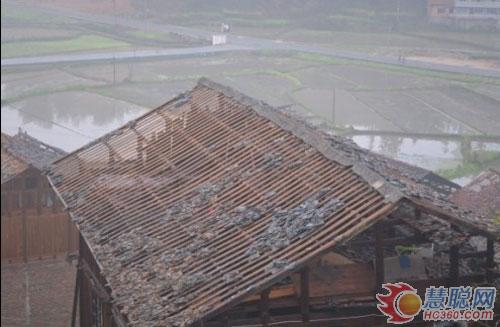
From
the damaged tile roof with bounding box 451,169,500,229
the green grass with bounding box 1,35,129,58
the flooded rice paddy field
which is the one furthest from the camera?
the green grass with bounding box 1,35,129,58

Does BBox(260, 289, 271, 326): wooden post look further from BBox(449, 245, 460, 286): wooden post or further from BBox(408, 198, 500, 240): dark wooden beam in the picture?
BBox(449, 245, 460, 286): wooden post

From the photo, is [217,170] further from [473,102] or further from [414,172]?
[473,102]

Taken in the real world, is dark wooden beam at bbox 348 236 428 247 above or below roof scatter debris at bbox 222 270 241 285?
above

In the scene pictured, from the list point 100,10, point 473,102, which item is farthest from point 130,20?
point 473,102

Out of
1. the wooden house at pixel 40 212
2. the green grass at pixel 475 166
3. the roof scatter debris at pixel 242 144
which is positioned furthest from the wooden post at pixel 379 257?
the green grass at pixel 475 166

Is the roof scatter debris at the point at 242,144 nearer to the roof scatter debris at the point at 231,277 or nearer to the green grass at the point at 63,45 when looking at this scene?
the roof scatter debris at the point at 231,277

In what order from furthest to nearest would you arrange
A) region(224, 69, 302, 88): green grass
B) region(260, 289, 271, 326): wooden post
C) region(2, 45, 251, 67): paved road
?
region(224, 69, 302, 88): green grass
region(2, 45, 251, 67): paved road
region(260, 289, 271, 326): wooden post

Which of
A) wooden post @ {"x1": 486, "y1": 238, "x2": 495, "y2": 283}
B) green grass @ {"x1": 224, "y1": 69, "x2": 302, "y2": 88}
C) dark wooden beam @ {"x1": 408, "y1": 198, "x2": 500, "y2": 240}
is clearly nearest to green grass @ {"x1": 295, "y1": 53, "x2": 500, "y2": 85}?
green grass @ {"x1": 224, "y1": 69, "x2": 302, "y2": 88}
